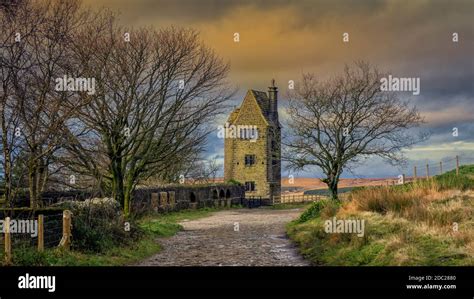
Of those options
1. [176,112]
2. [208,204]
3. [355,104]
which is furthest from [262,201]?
[176,112]

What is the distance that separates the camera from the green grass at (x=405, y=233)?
11633mm

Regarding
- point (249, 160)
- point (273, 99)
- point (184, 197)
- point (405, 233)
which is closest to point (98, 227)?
point (405, 233)

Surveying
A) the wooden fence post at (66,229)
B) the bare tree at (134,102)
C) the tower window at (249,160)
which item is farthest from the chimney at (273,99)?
the wooden fence post at (66,229)

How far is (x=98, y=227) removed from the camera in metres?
16.3

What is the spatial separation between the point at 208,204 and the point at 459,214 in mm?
35783

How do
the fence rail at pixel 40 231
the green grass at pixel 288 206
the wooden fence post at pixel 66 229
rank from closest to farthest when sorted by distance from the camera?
the fence rail at pixel 40 231, the wooden fence post at pixel 66 229, the green grass at pixel 288 206

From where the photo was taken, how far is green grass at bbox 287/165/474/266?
1163 centimetres

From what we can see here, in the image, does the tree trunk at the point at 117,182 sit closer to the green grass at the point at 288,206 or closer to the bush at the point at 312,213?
the bush at the point at 312,213

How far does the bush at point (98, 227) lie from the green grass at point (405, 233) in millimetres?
6266

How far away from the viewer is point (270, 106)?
6194 centimetres

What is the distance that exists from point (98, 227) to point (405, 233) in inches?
372

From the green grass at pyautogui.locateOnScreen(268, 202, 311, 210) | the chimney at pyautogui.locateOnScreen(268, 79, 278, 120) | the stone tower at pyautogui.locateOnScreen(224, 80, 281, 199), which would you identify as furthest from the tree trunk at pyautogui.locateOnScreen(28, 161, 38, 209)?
the chimney at pyautogui.locateOnScreen(268, 79, 278, 120)

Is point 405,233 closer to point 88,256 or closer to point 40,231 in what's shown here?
point 88,256

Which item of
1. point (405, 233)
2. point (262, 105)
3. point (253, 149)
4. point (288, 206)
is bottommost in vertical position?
point (288, 206)
